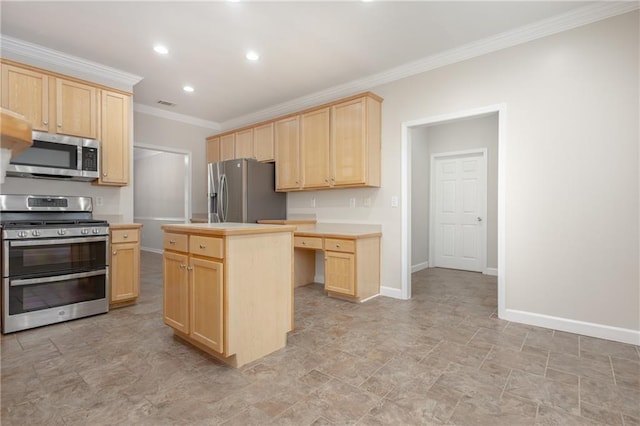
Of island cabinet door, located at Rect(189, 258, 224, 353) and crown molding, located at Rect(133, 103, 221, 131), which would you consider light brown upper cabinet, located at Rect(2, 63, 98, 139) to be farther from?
island cabinet door, located at Rect(189, 258, 224, 353)

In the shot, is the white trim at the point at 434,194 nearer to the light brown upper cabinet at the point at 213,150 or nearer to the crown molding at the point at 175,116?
the light brown upper cabinet at the point at 213,150

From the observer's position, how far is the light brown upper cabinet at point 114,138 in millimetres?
3604

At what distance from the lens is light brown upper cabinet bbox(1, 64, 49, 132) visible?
3.04 meters

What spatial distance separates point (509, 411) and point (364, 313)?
169 centimetres

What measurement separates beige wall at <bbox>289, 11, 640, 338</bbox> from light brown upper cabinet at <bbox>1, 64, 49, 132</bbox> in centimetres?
425

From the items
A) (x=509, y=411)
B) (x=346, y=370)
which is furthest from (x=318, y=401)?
(x=509, y=411)

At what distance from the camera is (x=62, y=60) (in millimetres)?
3449

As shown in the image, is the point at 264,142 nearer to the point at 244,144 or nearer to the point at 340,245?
the point at 244,144

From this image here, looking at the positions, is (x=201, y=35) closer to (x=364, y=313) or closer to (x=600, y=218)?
(x=364, y=313)

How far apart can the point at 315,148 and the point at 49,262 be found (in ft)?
10.0

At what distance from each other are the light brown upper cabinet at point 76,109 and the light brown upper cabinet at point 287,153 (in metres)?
2.22

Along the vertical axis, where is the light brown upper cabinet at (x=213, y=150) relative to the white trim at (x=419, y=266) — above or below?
above

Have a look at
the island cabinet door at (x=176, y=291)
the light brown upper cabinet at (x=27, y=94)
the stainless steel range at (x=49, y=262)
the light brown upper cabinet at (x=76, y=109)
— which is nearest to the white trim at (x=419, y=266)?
the island cabinet door at (x=176, y=291)

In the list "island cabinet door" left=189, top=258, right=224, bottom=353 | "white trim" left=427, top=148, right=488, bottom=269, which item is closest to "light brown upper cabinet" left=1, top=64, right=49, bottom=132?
"island cabinet door" left=189, top=258, right=224, bottom=353
